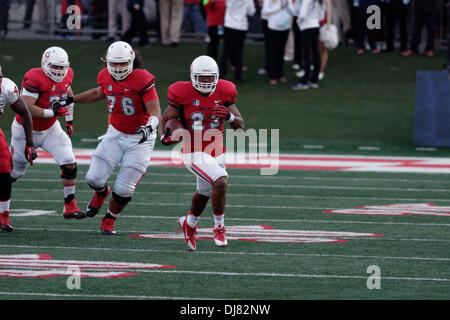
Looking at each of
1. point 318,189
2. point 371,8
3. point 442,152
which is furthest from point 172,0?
point 318,189

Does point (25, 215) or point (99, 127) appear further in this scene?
point (99, 127)

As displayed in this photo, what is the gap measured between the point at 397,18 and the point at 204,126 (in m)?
12.8

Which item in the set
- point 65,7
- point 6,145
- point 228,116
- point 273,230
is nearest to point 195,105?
point 228,116

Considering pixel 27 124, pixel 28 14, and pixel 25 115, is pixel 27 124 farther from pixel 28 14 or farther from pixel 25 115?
pixel 28 14

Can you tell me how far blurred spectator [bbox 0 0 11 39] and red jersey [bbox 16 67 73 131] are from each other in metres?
10.9

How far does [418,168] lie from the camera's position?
542 inches

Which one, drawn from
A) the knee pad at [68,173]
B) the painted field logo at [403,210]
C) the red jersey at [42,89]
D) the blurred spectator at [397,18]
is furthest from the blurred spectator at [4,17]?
the painted field logo at [403,210]

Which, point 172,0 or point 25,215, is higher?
point 172,0

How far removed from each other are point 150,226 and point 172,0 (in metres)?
11.3

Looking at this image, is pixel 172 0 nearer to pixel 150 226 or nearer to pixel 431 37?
pixel 431 37

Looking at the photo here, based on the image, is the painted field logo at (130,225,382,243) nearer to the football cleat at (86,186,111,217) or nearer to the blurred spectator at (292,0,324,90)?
the football cleat at (86,186,111,217)

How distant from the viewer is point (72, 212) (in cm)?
967

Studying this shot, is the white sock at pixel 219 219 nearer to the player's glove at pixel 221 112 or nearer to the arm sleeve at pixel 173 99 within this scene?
the player's glove at pixel 221 112
